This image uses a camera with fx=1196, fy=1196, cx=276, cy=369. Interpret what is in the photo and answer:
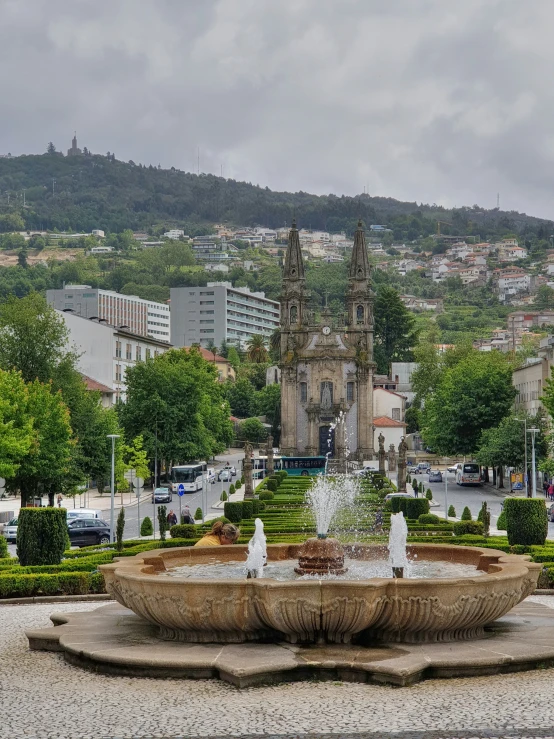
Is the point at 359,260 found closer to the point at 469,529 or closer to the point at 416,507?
the point at 416,507

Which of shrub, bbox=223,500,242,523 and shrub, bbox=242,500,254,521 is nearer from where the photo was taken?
shrub, bbox=223,500,242,523

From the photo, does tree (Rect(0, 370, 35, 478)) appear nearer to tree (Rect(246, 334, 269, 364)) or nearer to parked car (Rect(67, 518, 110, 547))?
parked car (Rect(67, 518, 110, 547))

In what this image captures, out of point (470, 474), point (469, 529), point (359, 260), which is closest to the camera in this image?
point (469, 529)

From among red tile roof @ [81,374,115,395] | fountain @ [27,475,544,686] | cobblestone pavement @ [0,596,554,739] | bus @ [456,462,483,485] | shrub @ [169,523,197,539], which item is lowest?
cobblestone pavement @ [0,596,554,739]

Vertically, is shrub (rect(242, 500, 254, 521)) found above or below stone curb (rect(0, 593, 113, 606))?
above

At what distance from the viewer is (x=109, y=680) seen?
16719 millimetres

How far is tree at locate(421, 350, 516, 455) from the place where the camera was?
302 ft

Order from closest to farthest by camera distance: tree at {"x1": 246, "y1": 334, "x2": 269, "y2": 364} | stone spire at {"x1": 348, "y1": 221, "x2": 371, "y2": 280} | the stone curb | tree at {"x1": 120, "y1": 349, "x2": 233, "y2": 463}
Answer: the stone curb < tree at {"x1": 120, "y1": 349, "x2": 233, "y2": 463} < stone spire at {"x1": 348, "y1": 221, "x2": 371, "y2": 280} < tree at {"x1": 246, "y1": 334, "x2": 269, "y2": 364}

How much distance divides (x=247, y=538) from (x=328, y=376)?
77.5 meters

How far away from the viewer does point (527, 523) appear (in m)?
33.2

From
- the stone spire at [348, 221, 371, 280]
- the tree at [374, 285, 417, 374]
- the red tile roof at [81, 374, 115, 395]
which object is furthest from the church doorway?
the tree at [374, 285, 417, 374]

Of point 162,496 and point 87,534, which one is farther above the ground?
point 162,496

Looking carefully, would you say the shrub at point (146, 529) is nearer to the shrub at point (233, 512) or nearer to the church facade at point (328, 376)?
the shrub at point (233, 512)

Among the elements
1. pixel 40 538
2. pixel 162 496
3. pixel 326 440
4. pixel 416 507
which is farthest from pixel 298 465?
pixel 40 538
